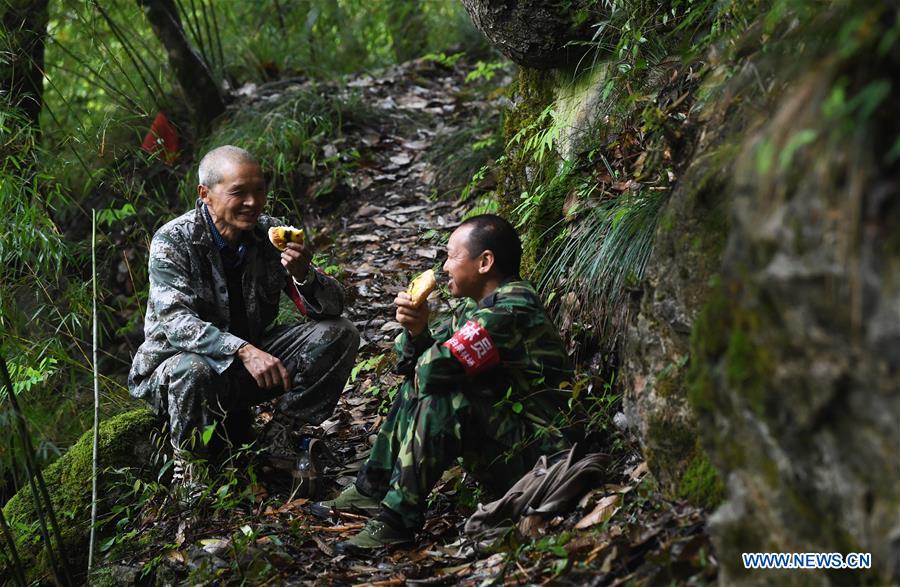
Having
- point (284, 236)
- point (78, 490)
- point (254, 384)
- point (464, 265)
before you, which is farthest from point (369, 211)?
point (464, 265)

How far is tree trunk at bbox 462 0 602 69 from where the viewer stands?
5.12 meters

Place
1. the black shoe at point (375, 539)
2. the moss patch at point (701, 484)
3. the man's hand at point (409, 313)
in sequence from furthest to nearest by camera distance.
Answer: the man's hand at point (409, 313) < the black shoe at point (375, 539) < the moss patch at point (701, 484)

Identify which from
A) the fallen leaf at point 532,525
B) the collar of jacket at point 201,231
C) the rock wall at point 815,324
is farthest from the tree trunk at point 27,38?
the rock wall at point 815,324

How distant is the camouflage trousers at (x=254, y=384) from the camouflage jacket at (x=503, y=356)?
→ 832 millimetres

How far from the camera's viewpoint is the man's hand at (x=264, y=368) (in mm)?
4281

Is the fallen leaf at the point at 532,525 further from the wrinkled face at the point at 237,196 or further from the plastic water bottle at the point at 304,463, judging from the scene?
the wrinkled face at the point at 237,196

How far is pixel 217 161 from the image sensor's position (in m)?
4.71

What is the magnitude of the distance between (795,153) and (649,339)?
158cm

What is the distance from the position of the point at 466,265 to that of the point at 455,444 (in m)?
0.77

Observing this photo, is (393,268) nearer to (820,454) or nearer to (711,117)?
(711,117)

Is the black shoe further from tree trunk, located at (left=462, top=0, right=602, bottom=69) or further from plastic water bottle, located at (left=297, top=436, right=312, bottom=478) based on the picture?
tree trunk, located at (left=462, top=0, right=602, bottom=69)

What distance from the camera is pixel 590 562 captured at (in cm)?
305

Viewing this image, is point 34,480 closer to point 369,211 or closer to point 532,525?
point 532,525

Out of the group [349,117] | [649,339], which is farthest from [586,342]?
[349,117]
